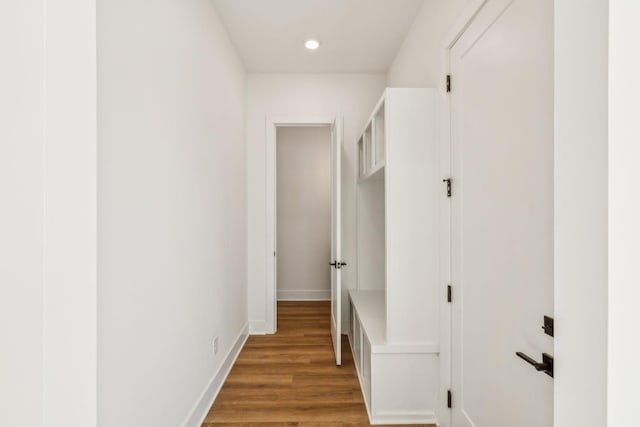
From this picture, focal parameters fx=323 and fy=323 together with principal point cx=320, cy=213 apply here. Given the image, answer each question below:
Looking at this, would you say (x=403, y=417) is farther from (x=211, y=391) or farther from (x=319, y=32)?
(x=319, y=32)

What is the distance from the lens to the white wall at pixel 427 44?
1.77m

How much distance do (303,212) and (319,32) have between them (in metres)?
2.66

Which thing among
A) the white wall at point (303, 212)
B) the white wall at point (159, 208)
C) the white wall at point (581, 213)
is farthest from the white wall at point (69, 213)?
the white wall at point (303, 212)

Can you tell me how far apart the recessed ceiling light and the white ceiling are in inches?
1.4

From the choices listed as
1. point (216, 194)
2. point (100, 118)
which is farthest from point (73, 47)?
point (216, 194)

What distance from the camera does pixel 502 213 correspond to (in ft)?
4.17

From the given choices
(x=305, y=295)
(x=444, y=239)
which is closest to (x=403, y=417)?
(x=444, y=239)

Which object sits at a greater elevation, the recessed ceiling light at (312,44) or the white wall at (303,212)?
the recessed ceiling light at (312,44)

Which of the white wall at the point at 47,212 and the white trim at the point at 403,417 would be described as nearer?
the white wall at the point at 47,212

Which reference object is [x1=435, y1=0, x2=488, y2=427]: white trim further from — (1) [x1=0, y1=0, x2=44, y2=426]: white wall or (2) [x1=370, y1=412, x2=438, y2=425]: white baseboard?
(1) [x1=0, y1=0, x2=44, y2=426]: white wall

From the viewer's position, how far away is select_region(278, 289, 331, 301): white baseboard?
4754mm

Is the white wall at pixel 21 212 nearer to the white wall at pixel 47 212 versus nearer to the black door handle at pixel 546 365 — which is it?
the white wall at pixel 47 212
